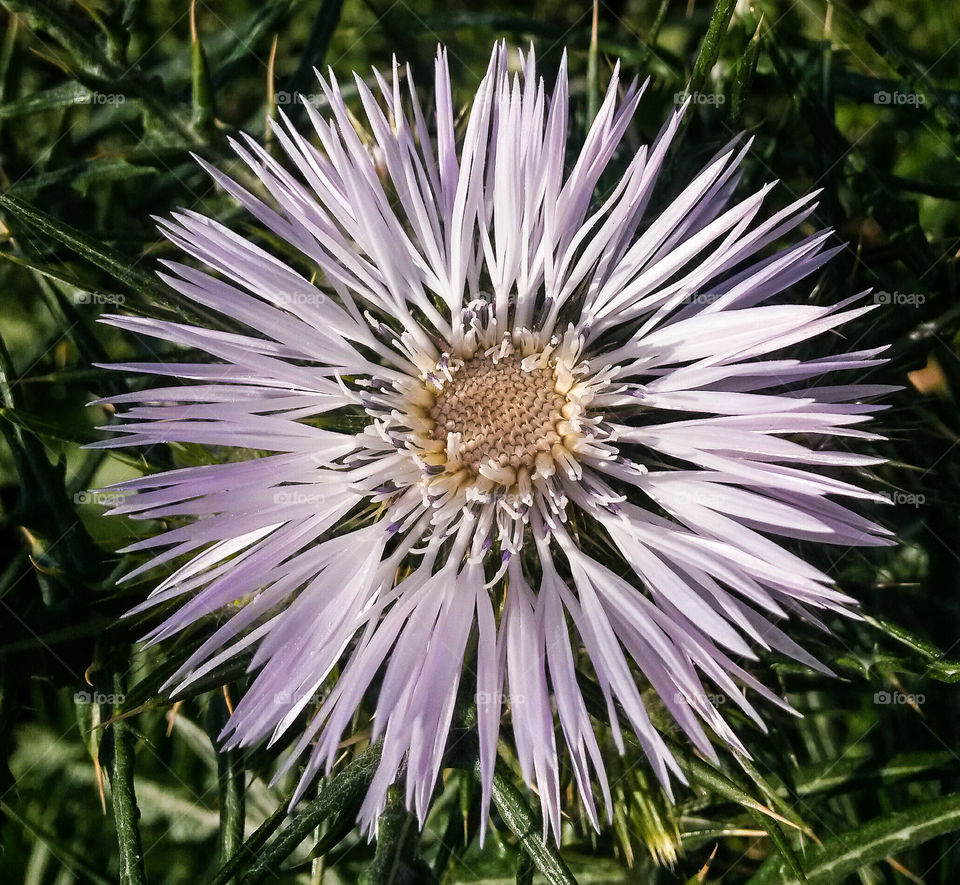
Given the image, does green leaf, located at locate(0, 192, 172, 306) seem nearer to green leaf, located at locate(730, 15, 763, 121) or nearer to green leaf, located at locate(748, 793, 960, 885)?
green leaf, located at locate(730, 15, 763, 121)

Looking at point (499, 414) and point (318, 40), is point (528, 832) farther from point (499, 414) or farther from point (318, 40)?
point (318, 40)

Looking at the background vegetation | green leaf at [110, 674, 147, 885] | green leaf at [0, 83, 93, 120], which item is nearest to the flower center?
the background vegetation

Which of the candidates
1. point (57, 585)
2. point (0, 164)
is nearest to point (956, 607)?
point (57, 585)

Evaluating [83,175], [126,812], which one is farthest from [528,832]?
[83,175]

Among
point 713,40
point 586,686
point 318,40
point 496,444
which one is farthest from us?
point 318,40

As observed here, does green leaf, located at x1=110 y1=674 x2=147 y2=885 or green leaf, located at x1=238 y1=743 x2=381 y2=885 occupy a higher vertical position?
green leaf, located at x1=110 y1=674 x2=147 y2=885

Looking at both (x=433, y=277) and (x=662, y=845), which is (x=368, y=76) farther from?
(x=662, y=845)

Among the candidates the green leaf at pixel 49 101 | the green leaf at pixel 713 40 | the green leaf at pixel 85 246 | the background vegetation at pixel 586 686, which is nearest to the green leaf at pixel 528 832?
the background vegetation at pixel 586 686
